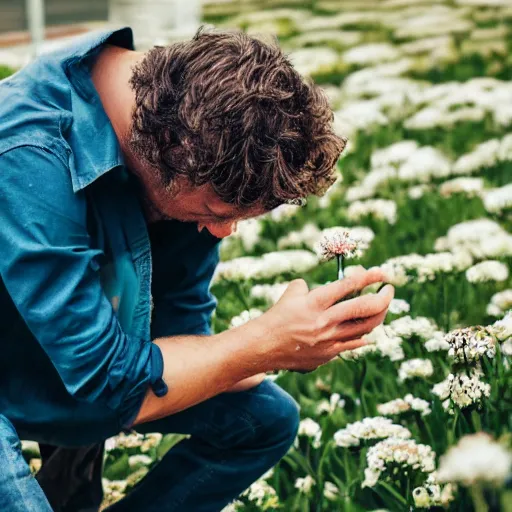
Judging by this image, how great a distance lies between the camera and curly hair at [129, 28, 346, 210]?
174 cm

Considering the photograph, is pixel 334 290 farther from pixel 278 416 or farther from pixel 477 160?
pixel 477 160

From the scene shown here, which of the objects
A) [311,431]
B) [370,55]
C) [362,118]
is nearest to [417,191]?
[362,118]

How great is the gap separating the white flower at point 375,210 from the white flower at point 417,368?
1364 millimetres

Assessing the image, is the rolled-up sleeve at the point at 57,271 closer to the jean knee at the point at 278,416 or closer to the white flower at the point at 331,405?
the jean knee at the point at 278,416

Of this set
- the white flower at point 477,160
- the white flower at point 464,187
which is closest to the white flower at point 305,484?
the white flower at point 464,187

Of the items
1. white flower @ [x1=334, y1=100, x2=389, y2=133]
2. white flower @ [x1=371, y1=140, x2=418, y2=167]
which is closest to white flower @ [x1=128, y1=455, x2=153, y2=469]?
white flower @ [x1=371, y1=140, x2=418, y2=167]

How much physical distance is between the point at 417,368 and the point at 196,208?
873 mm

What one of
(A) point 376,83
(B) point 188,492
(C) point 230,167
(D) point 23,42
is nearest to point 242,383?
(B) point 188,492

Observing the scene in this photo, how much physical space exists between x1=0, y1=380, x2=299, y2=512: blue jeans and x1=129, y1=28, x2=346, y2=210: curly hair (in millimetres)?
540

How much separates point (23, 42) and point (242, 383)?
17.5 ft

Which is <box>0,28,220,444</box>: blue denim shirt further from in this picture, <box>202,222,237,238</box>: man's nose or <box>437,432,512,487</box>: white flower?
<box>437,432,512,487</box>: white flower

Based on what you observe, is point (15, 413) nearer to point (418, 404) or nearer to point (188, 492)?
point (188, 492)

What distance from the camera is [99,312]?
5.88ft

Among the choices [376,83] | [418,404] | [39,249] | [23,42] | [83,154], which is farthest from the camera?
[23,42]
